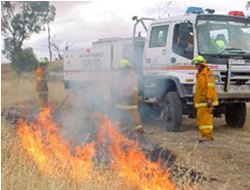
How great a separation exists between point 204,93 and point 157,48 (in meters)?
2.11

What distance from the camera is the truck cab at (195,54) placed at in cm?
909

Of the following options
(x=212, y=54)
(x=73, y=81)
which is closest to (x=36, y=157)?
(x=212, y=54)

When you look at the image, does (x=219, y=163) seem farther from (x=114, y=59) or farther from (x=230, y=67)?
(x=114, y=59)

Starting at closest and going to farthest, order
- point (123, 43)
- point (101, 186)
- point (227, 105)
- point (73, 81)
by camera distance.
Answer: point (101, 186) < point (227, 105) < point (123, 43) < point (73, 81)

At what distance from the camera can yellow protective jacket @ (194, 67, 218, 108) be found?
8391 millimetres

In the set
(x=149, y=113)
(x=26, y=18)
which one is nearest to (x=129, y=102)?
(x=149, y=113)

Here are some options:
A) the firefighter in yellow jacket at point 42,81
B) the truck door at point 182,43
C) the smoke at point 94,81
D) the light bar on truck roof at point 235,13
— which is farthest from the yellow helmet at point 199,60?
the firefighter in yellow jacket at point 42,81

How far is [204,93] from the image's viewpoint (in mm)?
8539

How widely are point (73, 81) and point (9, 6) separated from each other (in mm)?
7995

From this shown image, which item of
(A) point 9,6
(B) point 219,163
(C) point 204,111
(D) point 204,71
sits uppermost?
(A) point 9,6

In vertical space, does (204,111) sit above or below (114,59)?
below

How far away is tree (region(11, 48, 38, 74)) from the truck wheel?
2688 centimetres

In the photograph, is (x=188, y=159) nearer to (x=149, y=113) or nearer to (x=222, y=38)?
(x=222, y=38)

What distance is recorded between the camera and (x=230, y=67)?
9039 millimetres
